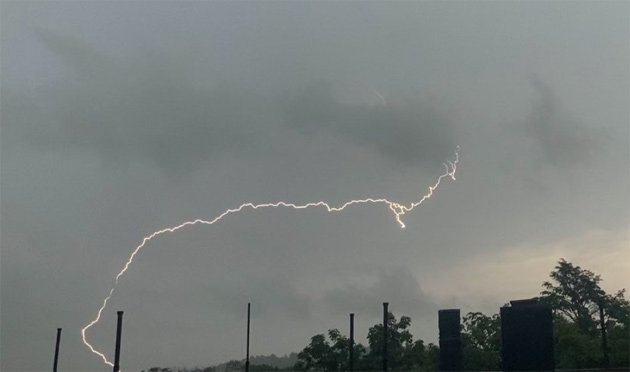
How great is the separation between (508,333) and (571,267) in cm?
3306

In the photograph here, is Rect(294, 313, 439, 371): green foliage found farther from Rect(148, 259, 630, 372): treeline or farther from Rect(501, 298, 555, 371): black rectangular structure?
Rect(501, 298, 555, 371): black rectangular structure

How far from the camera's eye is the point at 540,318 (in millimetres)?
18469

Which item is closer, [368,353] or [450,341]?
[450,341]

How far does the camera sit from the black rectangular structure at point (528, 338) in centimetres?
1838

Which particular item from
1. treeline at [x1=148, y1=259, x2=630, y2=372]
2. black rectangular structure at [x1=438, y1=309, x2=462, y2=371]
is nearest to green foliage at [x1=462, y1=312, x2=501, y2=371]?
treeline at [x1=148, y1=259, x2=630, y2=372]

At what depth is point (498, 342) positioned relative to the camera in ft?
128

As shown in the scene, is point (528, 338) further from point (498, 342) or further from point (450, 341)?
point (498, 342)

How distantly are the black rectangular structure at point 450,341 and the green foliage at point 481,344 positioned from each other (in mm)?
14556

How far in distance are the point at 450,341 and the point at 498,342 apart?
59.1 ft

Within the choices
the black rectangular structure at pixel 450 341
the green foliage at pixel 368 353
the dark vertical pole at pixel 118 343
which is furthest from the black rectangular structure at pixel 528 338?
the green foliage at pixel 368 353

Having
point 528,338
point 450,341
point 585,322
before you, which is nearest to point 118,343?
point 450,341

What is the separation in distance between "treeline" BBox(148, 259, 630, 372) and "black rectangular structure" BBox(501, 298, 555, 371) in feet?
56.6

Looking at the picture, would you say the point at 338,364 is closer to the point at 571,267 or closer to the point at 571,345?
the point at 571,345

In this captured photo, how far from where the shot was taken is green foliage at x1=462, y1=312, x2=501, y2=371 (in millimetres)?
37453
